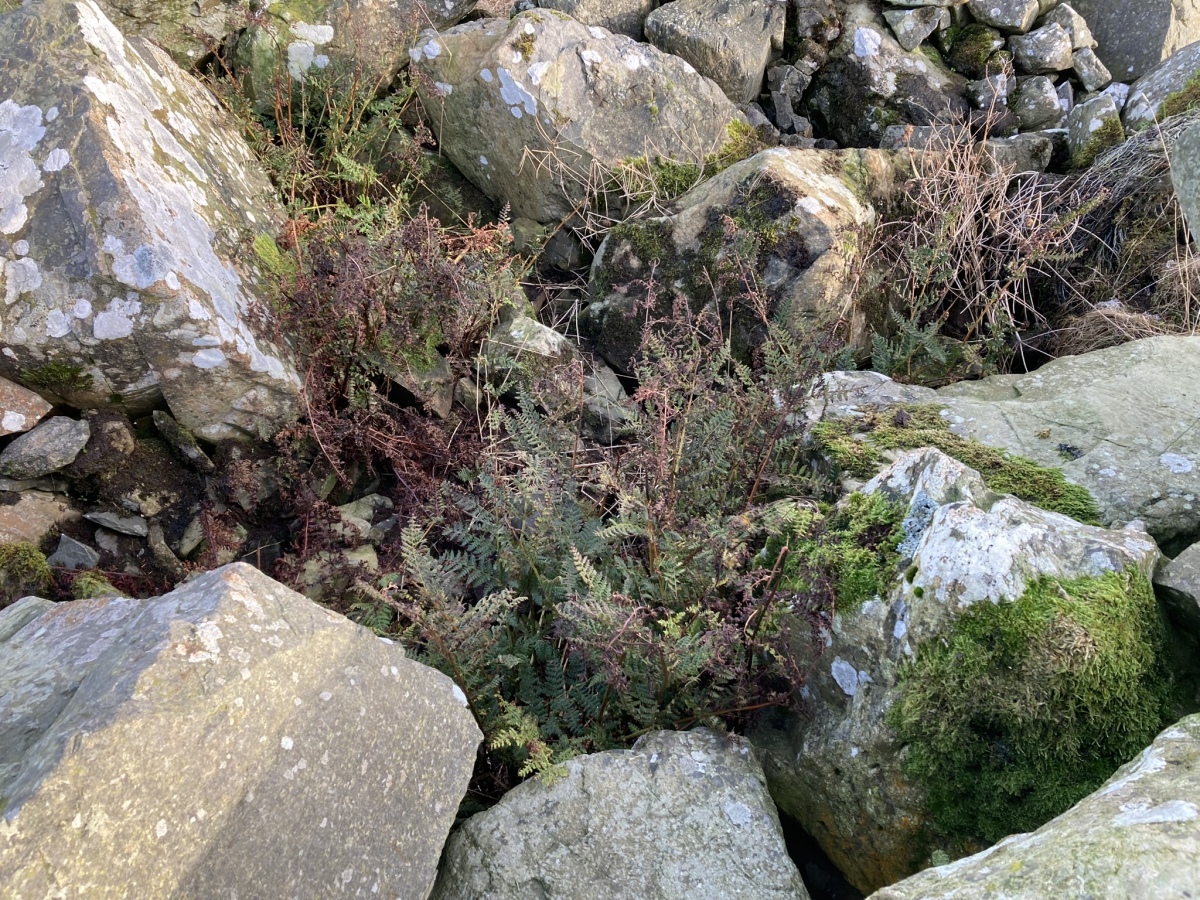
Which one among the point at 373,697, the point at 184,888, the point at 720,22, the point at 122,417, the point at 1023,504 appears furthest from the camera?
the point at 720,22

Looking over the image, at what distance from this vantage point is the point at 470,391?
4.43 m

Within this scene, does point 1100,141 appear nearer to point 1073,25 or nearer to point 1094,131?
point 1094,131

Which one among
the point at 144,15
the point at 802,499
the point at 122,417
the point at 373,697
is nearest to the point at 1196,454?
the point at 802,499

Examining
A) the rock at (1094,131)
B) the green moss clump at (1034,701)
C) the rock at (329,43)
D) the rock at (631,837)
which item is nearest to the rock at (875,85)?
the rock at (1094,131)

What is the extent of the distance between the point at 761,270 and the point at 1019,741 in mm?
2908

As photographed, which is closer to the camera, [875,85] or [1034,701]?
[1034,701]

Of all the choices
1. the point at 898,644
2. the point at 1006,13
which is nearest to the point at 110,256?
the point at 898,644

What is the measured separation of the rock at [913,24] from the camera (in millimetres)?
5883

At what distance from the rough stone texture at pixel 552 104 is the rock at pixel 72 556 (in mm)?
3282

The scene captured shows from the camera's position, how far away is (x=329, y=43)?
5395mm

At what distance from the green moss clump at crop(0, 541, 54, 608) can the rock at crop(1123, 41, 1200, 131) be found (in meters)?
6.57

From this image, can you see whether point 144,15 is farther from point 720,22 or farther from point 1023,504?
point 1023,504

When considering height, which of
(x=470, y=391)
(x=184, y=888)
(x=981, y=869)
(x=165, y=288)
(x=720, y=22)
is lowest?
(x=470, y=391)

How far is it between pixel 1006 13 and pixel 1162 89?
1.18 metres
